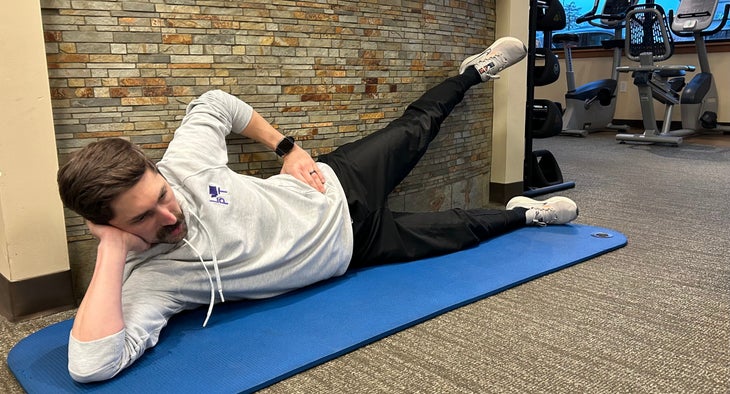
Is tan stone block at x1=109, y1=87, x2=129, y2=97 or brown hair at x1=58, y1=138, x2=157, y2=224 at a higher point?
tan stone block at x1=109, y1=87, x2=129, y2=97

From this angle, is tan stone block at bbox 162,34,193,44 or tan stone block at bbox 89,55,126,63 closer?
tan stone block at bbox 89,55,126,63

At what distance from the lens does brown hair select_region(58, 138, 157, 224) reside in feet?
4.12

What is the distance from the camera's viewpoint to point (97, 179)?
49.4 inches

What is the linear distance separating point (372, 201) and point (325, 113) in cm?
40

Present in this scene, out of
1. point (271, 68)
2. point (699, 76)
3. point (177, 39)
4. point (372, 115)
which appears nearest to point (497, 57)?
point (372, 115)

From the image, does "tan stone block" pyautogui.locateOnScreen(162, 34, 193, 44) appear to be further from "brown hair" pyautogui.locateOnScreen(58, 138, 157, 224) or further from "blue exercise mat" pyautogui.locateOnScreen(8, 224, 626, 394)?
"blue exercise mat" pyautogui.locateOnScreen(8, 224, 626, 394)

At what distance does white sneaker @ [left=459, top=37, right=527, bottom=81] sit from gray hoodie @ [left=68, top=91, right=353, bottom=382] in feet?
3.27

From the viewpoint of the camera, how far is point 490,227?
2.21 m

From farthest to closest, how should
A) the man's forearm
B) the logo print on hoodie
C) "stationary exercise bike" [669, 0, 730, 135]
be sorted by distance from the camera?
"stationary exercise bike" [669, 0, 730, 135], the logo print on hoodie, the man's forearm

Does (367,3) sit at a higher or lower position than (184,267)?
higher

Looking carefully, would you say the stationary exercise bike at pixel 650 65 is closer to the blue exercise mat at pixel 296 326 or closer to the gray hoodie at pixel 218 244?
the blue exercise mat at pixel 296 326

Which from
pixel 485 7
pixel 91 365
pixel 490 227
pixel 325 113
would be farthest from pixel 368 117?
pixel 91 365

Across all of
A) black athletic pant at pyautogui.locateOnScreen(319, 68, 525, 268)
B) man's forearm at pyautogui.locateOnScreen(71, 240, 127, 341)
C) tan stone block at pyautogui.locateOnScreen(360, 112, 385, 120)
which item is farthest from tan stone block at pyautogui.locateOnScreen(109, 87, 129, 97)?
tan stone block at pyautogui.locateOnScreen(360, 112, 385, 120)

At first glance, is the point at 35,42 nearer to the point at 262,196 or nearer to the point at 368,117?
the point at 262,196
